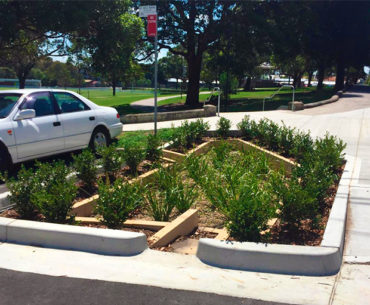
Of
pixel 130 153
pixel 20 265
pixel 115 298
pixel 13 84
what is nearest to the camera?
pixel 115 298

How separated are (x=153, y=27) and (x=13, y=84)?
10003cm

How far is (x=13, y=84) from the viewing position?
98.9 m

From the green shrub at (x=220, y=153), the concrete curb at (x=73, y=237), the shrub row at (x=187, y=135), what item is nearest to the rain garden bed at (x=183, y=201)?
the concrete curb at (x=73, y=237)

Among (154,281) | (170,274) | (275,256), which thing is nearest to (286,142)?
(275,256)

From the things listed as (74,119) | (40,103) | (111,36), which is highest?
(111,36)

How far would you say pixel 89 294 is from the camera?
3.46m

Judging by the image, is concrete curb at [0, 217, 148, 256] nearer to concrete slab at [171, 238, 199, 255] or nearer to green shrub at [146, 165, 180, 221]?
concrete slab at [171, 238, 199, 255]

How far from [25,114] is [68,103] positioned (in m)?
1.42

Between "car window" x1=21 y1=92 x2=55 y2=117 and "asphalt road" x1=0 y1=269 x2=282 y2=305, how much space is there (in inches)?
187

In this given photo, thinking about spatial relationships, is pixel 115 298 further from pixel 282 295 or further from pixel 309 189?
pixel 309 189

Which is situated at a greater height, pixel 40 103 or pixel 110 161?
pixel 40 103

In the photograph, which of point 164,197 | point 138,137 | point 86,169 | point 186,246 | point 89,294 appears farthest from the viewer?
point 138,137

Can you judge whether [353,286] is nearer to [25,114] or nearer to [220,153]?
[220,153]

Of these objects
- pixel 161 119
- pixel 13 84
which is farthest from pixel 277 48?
pixel 13 84
